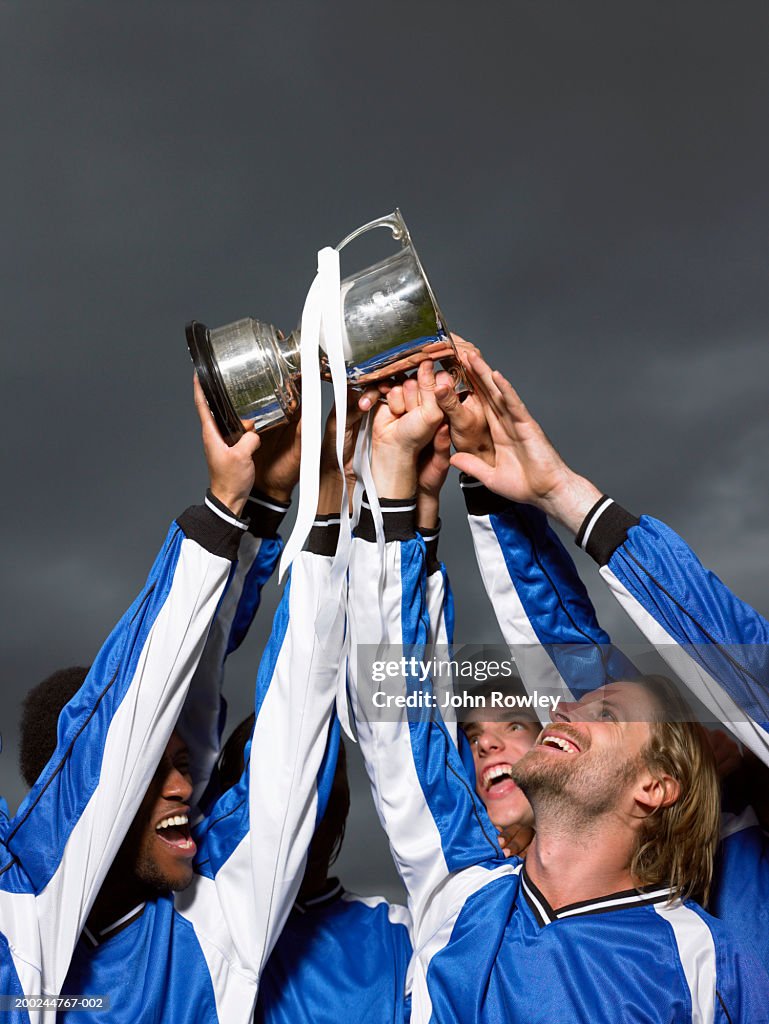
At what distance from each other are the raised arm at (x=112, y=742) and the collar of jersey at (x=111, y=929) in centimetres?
17

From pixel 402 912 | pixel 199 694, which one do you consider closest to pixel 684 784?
pixel 402 912

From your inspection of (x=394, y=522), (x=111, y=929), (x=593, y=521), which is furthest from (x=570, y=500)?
(x=111, y=929)

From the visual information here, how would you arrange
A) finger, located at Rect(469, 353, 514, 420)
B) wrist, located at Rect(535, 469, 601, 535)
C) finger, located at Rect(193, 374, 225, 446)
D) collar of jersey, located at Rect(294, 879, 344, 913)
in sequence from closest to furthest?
finger, located at Rect(193, 374, 225, 446), wrist, located at Rect(535, 469, 601, 535), finger, located at Rect(469, 353, 514, 420), collar of jersey, located at Rect(294, 879, 344, 913)

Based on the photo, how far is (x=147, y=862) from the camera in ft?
6.79

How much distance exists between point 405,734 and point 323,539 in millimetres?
428

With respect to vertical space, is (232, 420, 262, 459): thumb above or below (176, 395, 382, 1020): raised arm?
above

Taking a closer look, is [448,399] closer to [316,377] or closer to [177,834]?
[316,377]

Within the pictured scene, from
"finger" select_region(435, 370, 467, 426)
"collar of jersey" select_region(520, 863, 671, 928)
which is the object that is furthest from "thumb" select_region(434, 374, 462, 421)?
"collar of jersey" select_region(520, 863, 671, 928)

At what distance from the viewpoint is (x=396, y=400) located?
2025mm

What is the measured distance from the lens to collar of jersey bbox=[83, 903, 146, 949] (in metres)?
2.05

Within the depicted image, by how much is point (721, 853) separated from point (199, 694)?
121cm

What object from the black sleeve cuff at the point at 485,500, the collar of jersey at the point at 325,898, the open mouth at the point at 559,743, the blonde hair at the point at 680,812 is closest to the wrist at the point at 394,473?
the black sleeve cuff at the point at 485,500

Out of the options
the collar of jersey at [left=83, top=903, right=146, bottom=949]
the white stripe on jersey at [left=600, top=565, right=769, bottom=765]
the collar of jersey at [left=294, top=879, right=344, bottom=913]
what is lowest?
the collar of jersey at [left=83, top=903, right=146, bottom=949]

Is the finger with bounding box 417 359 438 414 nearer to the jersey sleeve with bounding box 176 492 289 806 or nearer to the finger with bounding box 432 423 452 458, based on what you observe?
the finger with bounding box 432 423 452 458
